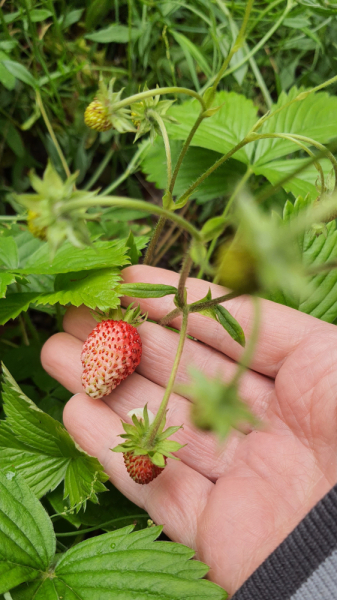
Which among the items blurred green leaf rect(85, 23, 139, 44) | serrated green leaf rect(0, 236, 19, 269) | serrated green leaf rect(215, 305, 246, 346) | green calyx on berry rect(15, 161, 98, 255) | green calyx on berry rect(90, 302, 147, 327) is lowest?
serrated green leaf rect(0, 236, 19, 269)

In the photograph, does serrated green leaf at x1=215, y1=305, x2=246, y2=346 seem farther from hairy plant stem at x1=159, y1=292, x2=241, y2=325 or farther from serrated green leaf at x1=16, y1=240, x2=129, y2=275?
serrated green leaf at x1=16, y1=240, x2=129, y2=275

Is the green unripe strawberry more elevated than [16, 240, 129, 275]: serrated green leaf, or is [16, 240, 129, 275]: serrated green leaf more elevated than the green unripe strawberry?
the green unripe strawberry

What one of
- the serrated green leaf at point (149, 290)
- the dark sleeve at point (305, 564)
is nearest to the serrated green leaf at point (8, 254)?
the serrated green leaf at point (149, 290)

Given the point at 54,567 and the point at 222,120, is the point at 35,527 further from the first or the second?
the point at 222,120

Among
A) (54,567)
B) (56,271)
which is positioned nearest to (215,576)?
(54,567)

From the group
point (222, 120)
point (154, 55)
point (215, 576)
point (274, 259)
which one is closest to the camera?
point (274, 259)

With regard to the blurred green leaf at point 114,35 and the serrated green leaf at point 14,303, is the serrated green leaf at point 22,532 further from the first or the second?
the blurred green leaf at point 114,35

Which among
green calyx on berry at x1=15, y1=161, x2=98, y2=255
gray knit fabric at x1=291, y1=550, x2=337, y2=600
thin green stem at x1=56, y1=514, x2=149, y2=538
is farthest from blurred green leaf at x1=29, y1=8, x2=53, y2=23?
gray knit fabric at x1=291, y1=550, x2=337, y2=600
